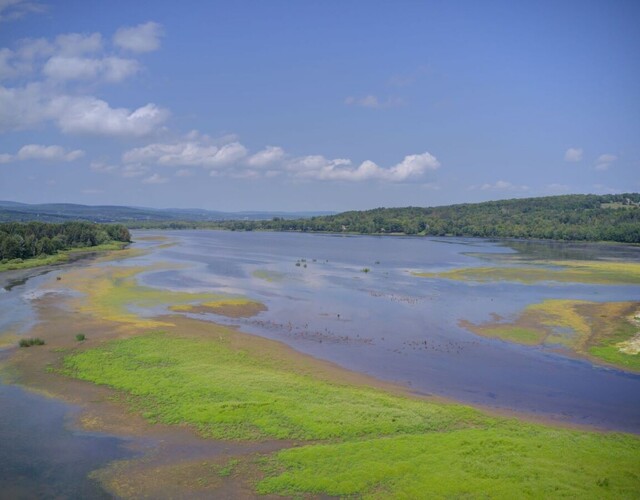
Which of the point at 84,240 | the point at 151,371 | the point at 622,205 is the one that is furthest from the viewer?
the point at 622,205

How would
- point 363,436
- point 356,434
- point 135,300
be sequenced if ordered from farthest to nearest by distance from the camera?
point 135,300, point 356,434, point 363,436

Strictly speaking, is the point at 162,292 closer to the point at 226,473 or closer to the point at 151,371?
the point at 151,371

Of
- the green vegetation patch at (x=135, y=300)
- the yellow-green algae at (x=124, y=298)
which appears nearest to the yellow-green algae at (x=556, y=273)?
the green vegetation patch at (x=135, y=300)

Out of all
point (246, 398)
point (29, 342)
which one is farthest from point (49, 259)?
point (246, 398)

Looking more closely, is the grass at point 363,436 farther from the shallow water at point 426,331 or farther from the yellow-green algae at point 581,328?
the yellow-green algae at point 581,328

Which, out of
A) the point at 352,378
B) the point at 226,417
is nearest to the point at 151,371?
the point at 226,417

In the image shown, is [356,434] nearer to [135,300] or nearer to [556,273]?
[135,300]

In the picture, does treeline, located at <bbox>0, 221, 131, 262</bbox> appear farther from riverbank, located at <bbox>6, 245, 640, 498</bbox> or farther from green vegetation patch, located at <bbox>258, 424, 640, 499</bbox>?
green vegetation patch, located at <bbox>258, 424, 640, 499</bbox>
